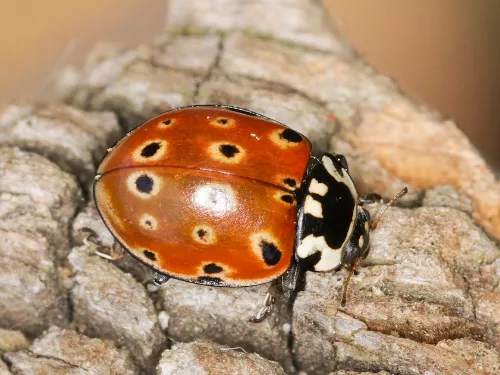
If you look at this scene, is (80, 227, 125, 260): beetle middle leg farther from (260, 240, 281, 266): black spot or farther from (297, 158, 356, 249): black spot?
(297, 158, 356, 249): black spot

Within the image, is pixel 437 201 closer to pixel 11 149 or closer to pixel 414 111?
pixel 414 111

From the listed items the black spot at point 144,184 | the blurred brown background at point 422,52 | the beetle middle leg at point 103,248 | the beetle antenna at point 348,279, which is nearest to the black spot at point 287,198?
the beetle antenna at point 348,279

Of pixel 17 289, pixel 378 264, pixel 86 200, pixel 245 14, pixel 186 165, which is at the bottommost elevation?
pixel 17 289

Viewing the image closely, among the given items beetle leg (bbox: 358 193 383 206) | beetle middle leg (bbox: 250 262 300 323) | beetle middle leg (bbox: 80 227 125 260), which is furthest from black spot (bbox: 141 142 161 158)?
beetle leg (bbox: 358 193 383 206)

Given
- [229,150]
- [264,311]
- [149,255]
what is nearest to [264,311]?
[264,311]

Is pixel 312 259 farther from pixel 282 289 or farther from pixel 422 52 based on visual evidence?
pixel 422 52

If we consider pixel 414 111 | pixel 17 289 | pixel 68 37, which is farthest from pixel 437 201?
pixel 68 37
